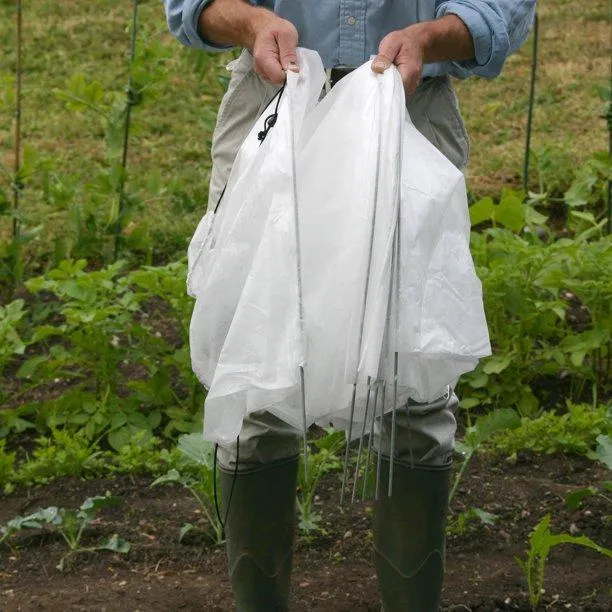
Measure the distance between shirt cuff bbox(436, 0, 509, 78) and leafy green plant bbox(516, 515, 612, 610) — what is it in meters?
0.93

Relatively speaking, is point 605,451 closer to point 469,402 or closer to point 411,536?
point 411,536

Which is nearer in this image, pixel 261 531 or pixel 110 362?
pixel 261 531

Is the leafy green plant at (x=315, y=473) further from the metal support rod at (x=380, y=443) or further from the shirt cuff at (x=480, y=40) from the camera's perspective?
the shirt cuff at (x=480, y=40)

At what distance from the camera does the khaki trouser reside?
2516 mm

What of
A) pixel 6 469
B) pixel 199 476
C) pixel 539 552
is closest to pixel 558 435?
pixel 539 552

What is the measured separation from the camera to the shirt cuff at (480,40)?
2375mm

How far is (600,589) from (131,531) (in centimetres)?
111

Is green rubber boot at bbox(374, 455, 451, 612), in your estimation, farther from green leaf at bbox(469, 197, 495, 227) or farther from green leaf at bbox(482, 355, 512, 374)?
green leaf at bbox(469, 197, 495, 227)

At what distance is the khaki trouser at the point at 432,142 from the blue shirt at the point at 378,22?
7cm

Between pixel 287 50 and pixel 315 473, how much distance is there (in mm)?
1341

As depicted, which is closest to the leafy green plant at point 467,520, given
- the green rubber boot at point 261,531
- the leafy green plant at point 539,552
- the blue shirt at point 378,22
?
the leafy green plant at point 539,552

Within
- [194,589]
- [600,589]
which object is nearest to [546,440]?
[600,589]

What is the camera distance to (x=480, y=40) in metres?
2.39

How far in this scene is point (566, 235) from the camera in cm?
503
